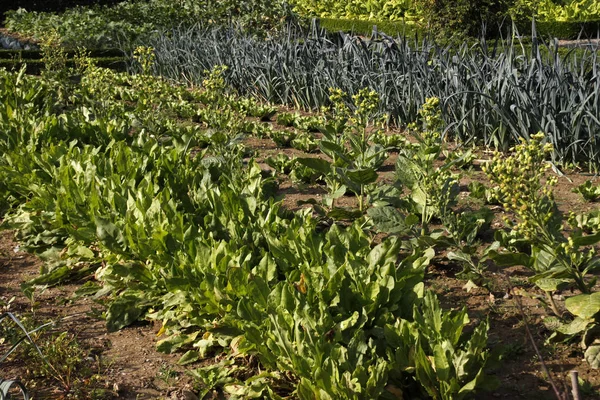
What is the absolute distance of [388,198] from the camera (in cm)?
455

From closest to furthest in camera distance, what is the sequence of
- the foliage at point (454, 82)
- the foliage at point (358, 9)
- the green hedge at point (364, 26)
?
the foliage at point (454, 82)
the green hedge at point (364, 26)
the foliage at point (358, 9)

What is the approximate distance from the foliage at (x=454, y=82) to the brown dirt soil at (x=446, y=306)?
4.46 ft

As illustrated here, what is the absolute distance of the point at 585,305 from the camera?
3.13 metres

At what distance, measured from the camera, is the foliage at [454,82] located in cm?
590

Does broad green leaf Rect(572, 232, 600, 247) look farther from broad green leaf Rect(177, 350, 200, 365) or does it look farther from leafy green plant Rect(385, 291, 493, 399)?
broad green leaf Rect(177, 350, 200, 365)

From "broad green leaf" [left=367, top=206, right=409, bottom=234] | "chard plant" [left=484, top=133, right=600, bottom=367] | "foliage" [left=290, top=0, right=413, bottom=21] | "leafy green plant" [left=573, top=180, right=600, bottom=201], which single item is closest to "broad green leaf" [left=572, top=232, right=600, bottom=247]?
"chard plant" [left=484, top=133, right=600, bottom=367]

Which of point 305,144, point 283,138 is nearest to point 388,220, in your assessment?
point 305,144

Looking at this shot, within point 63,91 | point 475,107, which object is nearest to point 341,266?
point 475,107

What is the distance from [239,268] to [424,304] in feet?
2.42

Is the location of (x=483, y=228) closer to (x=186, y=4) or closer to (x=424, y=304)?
(x=424, y=304)

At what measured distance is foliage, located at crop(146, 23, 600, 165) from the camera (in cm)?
590

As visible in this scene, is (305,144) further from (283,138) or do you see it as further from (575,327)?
(575,327)

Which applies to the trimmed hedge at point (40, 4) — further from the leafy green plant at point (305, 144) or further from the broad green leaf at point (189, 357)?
the broad green leaf at point (189, 357)

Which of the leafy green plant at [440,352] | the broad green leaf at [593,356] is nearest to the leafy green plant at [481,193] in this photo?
the broad green leaf at [593,356]
